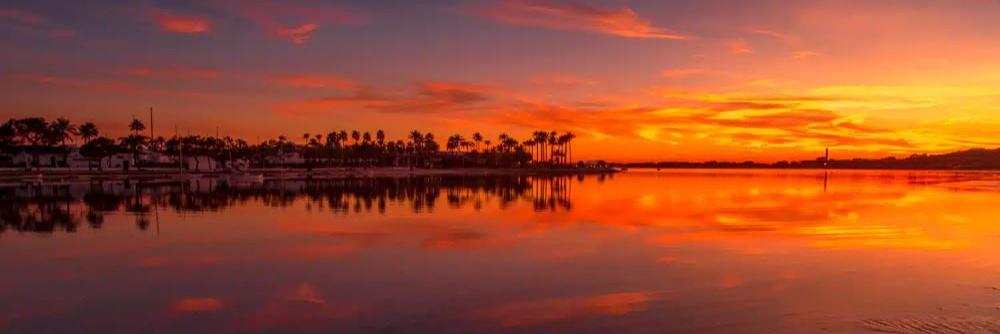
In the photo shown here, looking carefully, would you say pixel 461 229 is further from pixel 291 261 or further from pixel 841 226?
pixel 841 226

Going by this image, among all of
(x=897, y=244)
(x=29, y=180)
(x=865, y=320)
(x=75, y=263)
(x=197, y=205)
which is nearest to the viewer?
(x=865, y=320)

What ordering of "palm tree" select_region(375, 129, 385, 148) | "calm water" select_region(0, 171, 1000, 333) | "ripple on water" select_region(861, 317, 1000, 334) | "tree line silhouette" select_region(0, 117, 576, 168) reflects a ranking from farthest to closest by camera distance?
"palm tree" select_region(375, 129, 385, 148) → "tree line silhouette" select_region(0, 117, 576, 168) → "calm water" select_region(0, 171, 1000, 333) → "ripple on water" select_region(861, 317, 1000, 334)

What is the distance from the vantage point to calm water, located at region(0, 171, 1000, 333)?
10.1 meters

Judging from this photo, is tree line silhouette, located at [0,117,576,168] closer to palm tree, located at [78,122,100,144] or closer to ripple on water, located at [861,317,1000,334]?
palm tree, located at [78,122,100,144]

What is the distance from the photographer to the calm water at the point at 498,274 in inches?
398

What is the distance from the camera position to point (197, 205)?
33.7m

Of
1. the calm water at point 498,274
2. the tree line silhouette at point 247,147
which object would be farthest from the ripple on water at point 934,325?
the tree line silhouette at point 247,147

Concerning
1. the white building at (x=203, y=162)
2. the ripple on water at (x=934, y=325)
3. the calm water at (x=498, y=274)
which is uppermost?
the white building at (x=203, y=162)

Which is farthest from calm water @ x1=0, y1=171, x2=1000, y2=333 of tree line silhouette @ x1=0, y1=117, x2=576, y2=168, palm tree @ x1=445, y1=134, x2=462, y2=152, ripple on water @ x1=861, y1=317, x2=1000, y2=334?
palm tree @ x1=445, y1=134, x2=462, y2=152

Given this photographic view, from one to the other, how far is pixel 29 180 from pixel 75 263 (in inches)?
2629

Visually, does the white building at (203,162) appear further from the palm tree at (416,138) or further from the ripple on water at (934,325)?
the ripple on water at (934,325)

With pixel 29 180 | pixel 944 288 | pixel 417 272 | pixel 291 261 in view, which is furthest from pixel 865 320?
pixel 29 180

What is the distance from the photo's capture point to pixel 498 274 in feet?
45.7

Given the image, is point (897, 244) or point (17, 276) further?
point (897, 244)
